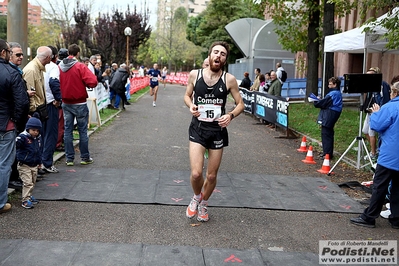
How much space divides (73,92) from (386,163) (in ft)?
17.4

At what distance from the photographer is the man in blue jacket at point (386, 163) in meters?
5.68

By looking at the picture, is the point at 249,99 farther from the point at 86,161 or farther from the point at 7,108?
the point at 7,108

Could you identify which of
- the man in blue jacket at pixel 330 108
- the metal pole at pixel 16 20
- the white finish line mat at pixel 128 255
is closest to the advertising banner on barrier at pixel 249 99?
the man in blue jacket at pixel 330 108

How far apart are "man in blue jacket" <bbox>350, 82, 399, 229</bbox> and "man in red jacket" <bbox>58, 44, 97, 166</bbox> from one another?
4959mm

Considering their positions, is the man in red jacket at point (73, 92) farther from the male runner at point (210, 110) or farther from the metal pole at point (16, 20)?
the male runner at point (210, 110)

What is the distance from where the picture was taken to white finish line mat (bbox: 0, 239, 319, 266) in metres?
4.46

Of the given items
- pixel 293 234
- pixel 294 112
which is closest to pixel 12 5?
pixel 293 234

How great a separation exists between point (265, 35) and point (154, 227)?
29.3m

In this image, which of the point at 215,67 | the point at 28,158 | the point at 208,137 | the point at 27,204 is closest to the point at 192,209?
the point at 208,137

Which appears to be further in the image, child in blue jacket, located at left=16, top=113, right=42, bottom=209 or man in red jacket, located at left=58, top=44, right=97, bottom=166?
A: man in red jacket, located at left=58, top=44, right=97, bottom=166

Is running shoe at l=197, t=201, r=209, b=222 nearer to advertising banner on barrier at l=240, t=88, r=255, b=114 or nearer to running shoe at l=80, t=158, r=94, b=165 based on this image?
running shoe at l=80, t=158, r=94, b=165

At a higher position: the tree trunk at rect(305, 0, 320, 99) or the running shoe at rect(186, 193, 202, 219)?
the tree trunk at rect(305, 0, 320, 99)

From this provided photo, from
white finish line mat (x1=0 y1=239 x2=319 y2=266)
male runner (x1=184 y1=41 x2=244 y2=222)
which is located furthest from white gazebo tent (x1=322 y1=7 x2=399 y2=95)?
white finish line mat (x1=0 y1=239 x2=319 y2=266)

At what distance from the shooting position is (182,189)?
7246 mm
